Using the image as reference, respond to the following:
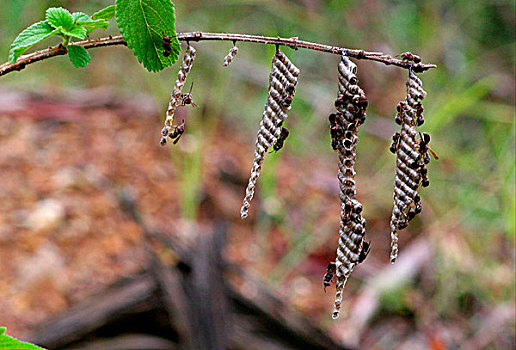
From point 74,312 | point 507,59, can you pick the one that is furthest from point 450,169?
point 74,312

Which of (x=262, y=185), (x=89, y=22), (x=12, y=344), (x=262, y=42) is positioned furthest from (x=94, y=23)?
(x=262, y=185)

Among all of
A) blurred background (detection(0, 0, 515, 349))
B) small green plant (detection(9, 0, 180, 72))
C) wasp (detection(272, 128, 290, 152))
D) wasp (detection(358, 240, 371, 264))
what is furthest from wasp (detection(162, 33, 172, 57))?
blurred background (detection(0, 0, 515, 349))

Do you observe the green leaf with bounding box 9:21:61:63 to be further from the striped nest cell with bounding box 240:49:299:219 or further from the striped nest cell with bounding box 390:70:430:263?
the striped nest cell with bounding box 390:70:430:263

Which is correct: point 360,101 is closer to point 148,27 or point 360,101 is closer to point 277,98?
point 277,98

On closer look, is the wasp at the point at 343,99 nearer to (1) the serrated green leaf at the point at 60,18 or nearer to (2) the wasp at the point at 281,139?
(2) the wasp at the point at 281,139

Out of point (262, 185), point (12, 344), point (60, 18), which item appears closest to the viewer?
point (12, 344)

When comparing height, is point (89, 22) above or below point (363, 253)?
above

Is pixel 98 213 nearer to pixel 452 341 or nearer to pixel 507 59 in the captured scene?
pixel 452 341
